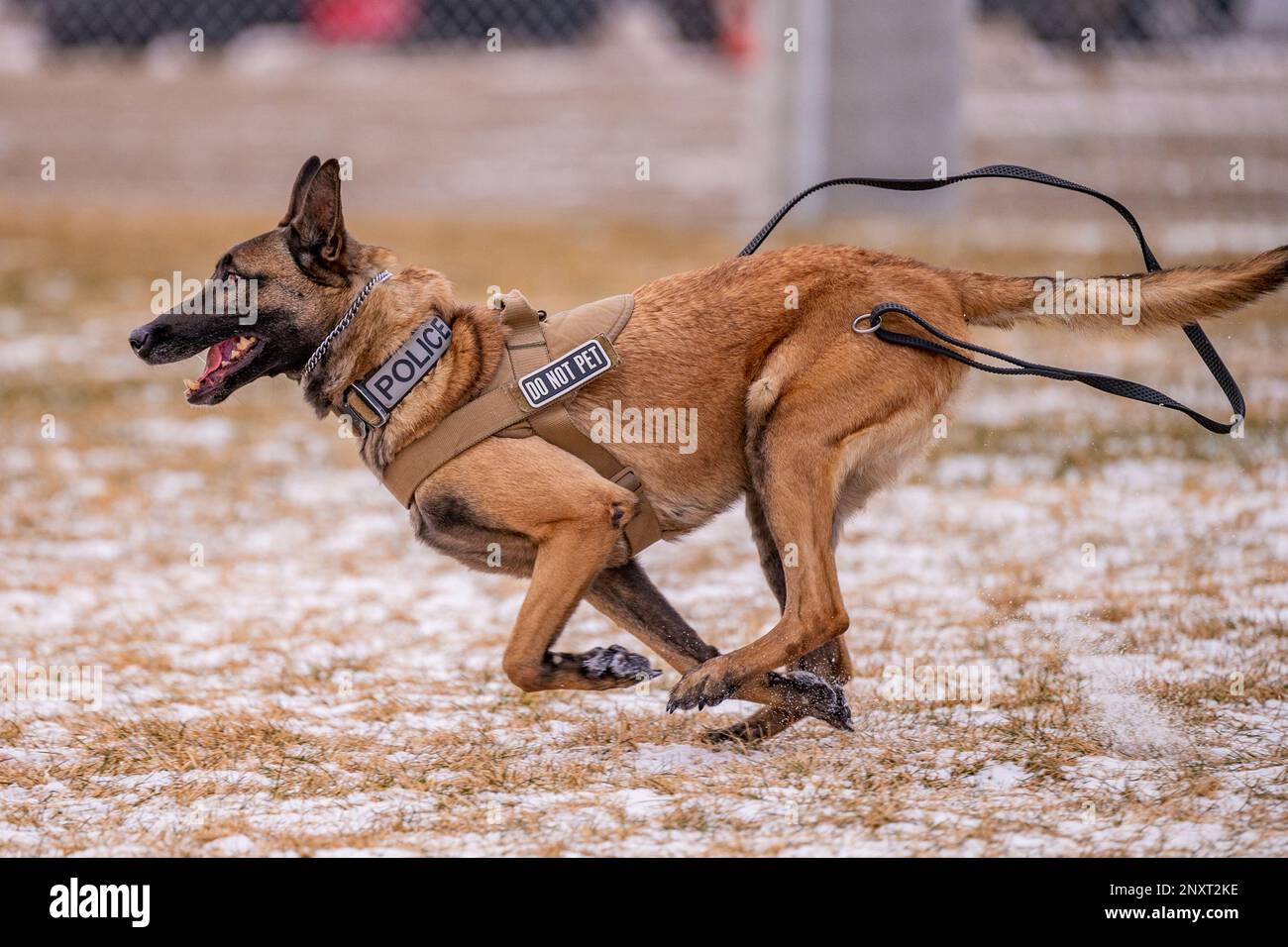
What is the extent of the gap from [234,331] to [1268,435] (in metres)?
5.24

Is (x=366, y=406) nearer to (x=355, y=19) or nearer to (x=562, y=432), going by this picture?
(x=562, y=432)

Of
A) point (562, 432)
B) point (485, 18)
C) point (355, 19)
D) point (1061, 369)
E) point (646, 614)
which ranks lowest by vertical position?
point (646, 614)

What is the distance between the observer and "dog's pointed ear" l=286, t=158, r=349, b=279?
3.96 m

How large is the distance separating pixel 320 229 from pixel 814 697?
6.03ft

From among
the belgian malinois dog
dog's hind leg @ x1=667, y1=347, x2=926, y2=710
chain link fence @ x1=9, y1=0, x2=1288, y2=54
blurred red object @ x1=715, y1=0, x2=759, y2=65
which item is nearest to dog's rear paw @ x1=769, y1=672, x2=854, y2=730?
the belgian malinois dog

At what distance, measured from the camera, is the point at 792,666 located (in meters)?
4.27

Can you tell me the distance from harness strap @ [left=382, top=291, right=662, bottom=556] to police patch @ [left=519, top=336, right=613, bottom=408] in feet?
0.09

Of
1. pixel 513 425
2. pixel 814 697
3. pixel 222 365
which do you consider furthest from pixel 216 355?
pixel 814 697

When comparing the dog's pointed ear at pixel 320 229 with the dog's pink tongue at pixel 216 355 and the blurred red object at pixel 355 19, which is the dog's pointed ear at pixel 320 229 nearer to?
the dog's pink tongue at pixel 216 355

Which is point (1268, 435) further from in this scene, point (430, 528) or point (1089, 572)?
point (430, 528)

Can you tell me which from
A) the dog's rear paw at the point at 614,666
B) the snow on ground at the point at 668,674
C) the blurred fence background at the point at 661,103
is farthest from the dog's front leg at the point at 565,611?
the blurred fence background at the point at 661,103

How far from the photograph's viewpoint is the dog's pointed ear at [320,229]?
3.96 meters

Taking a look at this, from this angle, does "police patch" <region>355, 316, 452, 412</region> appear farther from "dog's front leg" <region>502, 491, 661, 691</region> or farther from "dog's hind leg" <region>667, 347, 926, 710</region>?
"dog's hind leg" <region>667, 347, 926, 710</region>

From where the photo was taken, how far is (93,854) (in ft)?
11.1
